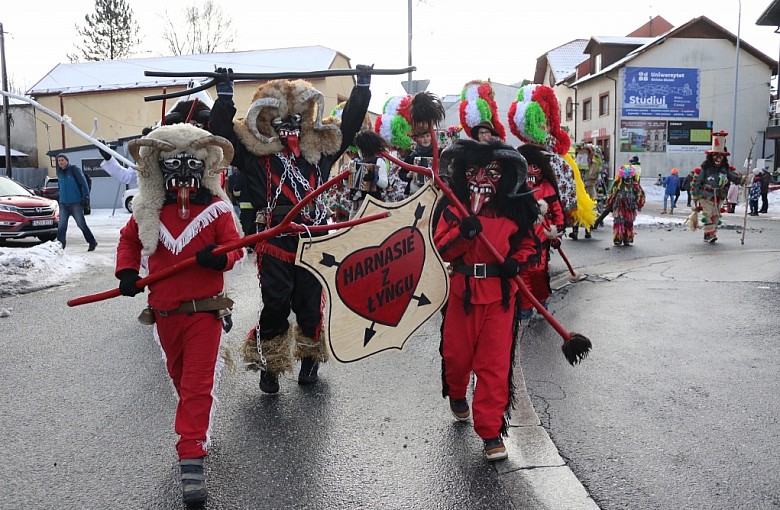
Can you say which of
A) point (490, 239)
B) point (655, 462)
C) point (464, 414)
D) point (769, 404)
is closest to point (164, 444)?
point (464, 414)

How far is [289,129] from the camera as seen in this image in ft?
14.8

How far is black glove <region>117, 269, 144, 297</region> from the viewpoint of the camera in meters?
3.39

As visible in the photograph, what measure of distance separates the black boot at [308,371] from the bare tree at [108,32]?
55422 millimetres

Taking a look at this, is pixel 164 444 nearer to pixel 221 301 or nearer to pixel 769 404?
pixel 221 301

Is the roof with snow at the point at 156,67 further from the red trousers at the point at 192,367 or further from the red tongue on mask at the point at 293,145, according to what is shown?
the red trousers at the point at 192,367

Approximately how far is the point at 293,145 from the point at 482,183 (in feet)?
4.40

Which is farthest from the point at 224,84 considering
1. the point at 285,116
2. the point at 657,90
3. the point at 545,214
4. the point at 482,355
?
the point at 657,90

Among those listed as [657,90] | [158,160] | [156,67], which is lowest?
[158,160]

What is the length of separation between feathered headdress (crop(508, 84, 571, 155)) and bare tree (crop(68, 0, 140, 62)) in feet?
175

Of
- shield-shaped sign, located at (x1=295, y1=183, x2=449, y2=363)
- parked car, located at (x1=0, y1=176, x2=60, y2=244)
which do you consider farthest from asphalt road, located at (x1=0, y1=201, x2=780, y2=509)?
parked car, located at (x1=0, y1=176, x2=60, y2=244)

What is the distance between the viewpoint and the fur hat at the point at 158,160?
3537 mm

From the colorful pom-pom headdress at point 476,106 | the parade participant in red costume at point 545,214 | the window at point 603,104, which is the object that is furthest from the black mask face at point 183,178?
the window at point 603,104

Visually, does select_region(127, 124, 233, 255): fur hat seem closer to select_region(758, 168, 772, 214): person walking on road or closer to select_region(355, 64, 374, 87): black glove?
select_region(355, 64, 374, 87): black glove

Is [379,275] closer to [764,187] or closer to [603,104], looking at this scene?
[764,187]
